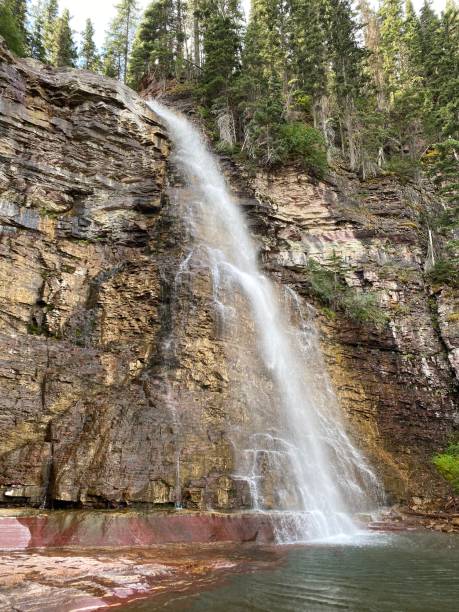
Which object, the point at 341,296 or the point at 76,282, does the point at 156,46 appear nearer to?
the point at 341,296

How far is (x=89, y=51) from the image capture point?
40688 mm

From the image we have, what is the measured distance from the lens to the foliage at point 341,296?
1986 cm

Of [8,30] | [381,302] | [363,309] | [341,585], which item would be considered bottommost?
[341,585]

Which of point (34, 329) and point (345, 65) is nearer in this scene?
point (34, 329)

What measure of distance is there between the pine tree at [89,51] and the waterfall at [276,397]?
25188mm

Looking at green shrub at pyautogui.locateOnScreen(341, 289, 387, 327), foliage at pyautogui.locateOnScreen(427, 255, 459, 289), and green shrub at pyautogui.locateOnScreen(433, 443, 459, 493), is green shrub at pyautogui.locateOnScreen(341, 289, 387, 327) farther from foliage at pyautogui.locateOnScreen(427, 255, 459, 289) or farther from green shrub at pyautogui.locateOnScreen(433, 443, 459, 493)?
green shrub at pyautogui.locateOnScreen(433, 443, 459, 493)

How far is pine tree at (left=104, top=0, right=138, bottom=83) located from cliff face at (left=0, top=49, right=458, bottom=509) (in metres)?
25.1

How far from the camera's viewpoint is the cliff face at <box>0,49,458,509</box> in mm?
11461

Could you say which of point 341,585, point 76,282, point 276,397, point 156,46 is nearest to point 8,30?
point 156,46

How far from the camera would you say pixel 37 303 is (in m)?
14.9

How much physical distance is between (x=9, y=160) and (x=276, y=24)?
2534cm

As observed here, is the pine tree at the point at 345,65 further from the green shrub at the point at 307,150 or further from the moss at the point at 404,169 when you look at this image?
the green shrub at the point at 307,150

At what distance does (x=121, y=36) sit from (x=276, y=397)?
42.5m

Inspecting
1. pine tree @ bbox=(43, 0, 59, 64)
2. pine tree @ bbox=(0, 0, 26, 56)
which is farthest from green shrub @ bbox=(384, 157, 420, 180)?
pine tree @ bbox=(43, 0, 59, 64)
